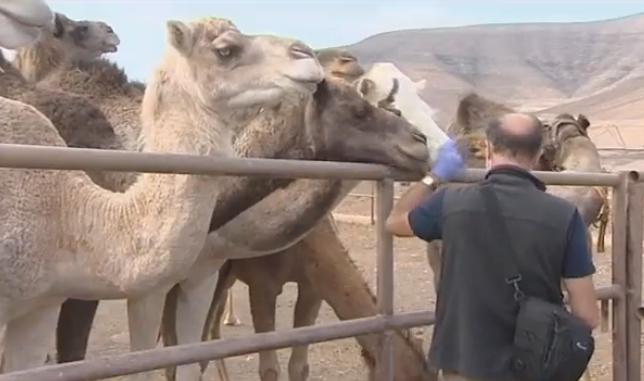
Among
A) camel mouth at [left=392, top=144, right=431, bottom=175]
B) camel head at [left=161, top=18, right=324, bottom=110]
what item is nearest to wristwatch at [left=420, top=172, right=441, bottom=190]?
camel mouth at [left=392, top=144, right=431, bottom=175]

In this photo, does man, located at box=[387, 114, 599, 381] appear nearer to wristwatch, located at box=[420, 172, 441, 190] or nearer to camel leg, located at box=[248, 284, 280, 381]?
wristwatch, located at box=[420, 172, 441, 190]

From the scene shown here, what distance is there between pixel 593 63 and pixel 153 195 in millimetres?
121773

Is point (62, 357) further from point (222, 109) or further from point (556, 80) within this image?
Answer: point (556, 80)

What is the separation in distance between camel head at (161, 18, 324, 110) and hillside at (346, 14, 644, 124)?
256 feet

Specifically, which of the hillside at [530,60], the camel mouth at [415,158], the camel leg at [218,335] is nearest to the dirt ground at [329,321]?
the camel leg at [218,335]

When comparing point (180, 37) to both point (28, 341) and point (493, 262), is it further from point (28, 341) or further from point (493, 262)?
point (493, 262)

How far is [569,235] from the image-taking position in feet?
10.5

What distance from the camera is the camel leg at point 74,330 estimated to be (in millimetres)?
5453

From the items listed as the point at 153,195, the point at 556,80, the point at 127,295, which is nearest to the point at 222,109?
the point at 153,195

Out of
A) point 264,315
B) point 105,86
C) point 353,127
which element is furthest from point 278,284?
point 353,127

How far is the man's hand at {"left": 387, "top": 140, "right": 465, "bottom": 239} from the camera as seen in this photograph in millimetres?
3467

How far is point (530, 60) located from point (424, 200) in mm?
→ 120216

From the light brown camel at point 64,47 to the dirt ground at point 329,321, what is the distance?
2.24 meters

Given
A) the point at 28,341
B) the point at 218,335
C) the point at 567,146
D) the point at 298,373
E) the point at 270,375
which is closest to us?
the point at 28,341
